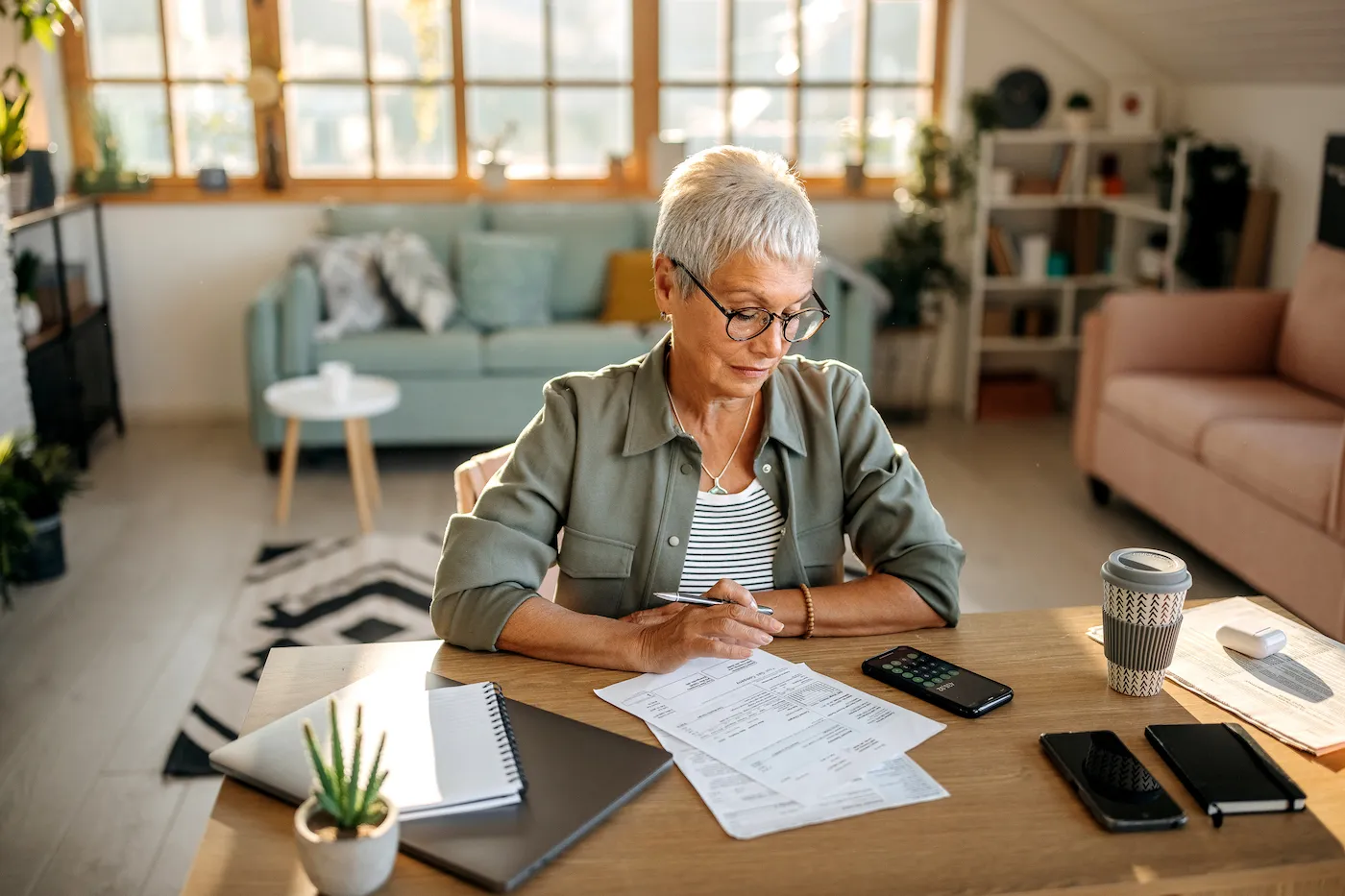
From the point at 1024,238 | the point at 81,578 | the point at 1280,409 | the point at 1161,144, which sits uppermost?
the point at 1161,144

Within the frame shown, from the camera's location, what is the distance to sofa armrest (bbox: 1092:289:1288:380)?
4.02m

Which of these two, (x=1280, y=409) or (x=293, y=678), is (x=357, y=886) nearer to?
(x=293, y=678)

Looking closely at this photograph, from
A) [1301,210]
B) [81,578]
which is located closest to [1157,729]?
[81,578]

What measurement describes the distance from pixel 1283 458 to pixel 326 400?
107 inches

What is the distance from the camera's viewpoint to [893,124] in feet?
18.0

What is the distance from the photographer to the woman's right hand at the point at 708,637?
4.48ft

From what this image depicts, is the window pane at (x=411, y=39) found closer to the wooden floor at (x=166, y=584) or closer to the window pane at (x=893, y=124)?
the wooden floor at (x=166, y=584)

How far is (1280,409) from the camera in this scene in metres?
3.55

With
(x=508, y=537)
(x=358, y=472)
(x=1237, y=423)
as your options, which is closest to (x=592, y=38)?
(x=358, y=472)

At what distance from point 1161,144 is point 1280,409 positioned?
1986 millimetres

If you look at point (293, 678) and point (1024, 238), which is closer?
point (293, 678)

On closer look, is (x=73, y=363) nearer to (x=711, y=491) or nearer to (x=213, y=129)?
(x=213, y=129)

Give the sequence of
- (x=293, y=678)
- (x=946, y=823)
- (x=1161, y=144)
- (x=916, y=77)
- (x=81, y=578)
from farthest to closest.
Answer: (x=916, y=77) → (x=1161, y=144) → (x=81, y=578) → (x=293, y=678) → (x=946, y=823)

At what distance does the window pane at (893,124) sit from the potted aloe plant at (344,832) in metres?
4.86
